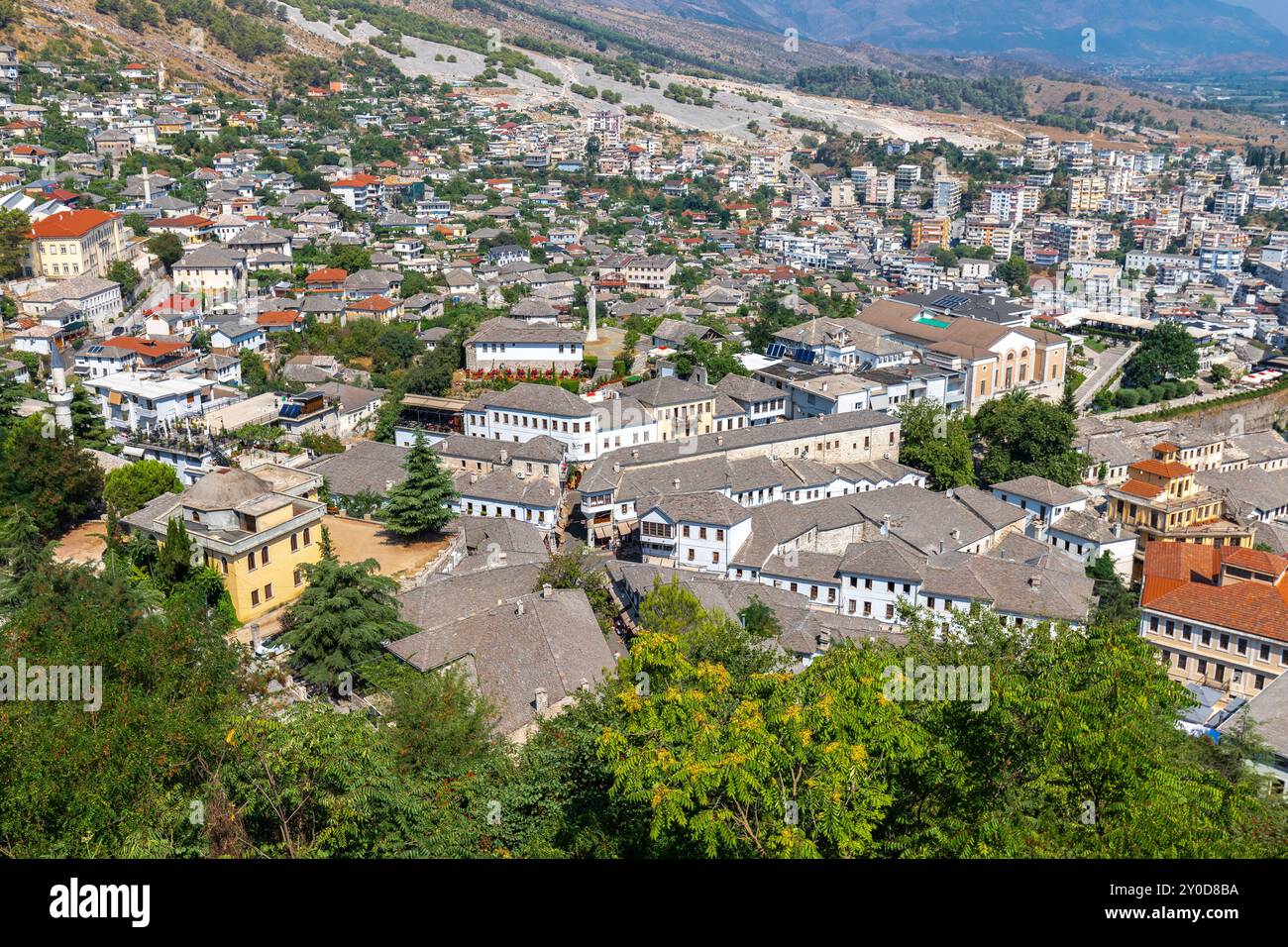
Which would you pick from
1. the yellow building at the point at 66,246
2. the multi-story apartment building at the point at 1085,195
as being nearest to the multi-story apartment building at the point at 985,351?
the yellow building at the point at 66,246

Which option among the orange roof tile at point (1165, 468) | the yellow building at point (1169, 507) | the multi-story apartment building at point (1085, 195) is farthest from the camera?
the multi-story apartment building at point (1085, 195)

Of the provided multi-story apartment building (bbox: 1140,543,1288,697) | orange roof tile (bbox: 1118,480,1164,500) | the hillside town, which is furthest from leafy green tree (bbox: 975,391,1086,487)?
multi-story apartment building (bbox: 1140,543,1288,697)

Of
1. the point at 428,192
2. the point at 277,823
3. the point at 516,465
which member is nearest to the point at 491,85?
the point at 428,192

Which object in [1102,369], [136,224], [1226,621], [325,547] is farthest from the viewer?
[1102,369]

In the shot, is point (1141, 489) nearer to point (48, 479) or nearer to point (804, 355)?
point (804, 355)

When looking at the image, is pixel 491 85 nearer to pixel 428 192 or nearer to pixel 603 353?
pixel 428 192

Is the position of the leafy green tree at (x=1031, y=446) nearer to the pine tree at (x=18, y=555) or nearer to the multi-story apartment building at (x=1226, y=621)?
the multi-story apartment building at (x=1226, y=621)

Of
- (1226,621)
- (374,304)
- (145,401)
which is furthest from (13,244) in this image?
(1226,621)
